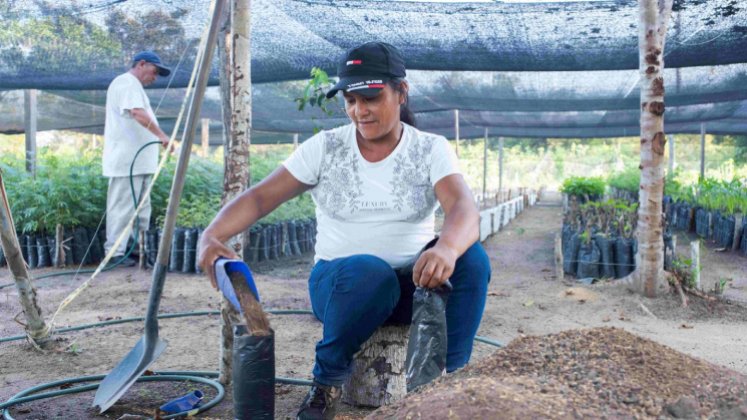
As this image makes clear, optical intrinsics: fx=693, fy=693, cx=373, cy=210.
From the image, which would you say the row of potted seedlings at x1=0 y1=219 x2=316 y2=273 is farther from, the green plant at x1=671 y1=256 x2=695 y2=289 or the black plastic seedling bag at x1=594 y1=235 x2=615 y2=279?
A: the green plant at x1=671 y1=256 x2=695 y2=289

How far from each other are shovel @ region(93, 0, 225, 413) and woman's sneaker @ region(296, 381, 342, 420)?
0.67m

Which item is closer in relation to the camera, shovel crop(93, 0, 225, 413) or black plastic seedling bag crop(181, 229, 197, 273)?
shovel crop(93, 0, 225, 413)

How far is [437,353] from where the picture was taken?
1.94m

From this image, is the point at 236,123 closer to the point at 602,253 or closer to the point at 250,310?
the point at 250,310

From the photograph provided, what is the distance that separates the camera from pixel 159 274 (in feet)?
8.20

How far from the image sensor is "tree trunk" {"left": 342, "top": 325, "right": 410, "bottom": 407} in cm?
249

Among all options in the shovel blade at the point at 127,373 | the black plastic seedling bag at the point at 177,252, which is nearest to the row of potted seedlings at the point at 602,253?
the black plastic seedling bag at the point at 177,252

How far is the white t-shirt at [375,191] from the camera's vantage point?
2.37 m

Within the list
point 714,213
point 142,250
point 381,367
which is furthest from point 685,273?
point 142,250

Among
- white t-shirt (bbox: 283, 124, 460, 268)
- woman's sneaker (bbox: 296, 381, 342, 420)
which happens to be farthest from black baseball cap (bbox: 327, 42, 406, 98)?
woman's sneaker (bbox: 296, 381, 342, 420)

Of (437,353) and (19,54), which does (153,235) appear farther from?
(437,353)

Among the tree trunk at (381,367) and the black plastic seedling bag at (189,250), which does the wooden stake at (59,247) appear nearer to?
the black plastic seedling bag at (189,250)

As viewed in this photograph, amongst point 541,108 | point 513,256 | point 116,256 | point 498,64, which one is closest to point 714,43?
point 498,64

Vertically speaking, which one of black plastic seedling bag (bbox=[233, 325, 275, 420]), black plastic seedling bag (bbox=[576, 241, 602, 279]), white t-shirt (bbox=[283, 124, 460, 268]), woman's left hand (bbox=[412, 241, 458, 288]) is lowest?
black plastic seedling bag (bbox=[576, 241, 602, 279])
